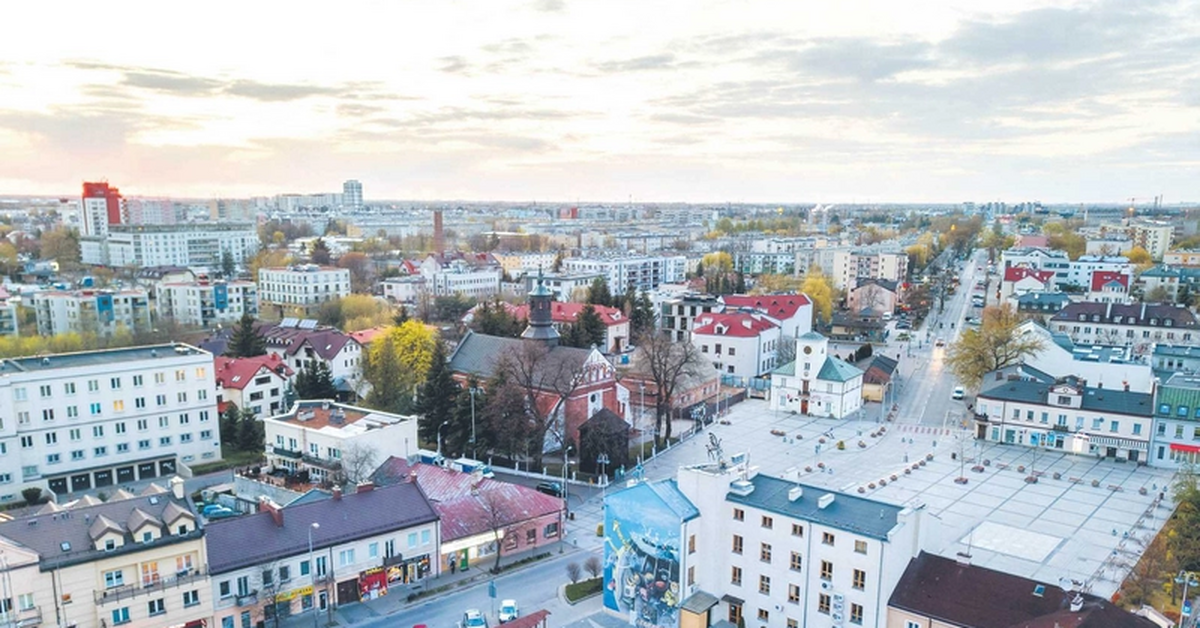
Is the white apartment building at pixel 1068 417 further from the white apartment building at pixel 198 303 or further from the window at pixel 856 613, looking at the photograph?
the white apartment building at pixel 198 303

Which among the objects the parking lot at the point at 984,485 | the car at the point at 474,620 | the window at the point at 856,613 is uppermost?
the window at the point at 856,613

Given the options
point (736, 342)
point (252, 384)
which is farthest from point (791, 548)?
point (736, 342)

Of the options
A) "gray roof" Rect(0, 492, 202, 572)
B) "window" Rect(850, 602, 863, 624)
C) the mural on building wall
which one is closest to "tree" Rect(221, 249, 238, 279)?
"gray roof" Rect(0, 492, 202, 572)

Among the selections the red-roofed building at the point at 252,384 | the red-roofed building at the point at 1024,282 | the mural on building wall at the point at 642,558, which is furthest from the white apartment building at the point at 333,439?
the red-roofed building at the point at 1024,282

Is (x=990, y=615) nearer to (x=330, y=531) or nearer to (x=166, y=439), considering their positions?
(x=330, y=531)

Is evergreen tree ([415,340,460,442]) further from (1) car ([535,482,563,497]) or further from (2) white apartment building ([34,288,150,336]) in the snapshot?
(2) white apartment building ([34,288,150,336])
